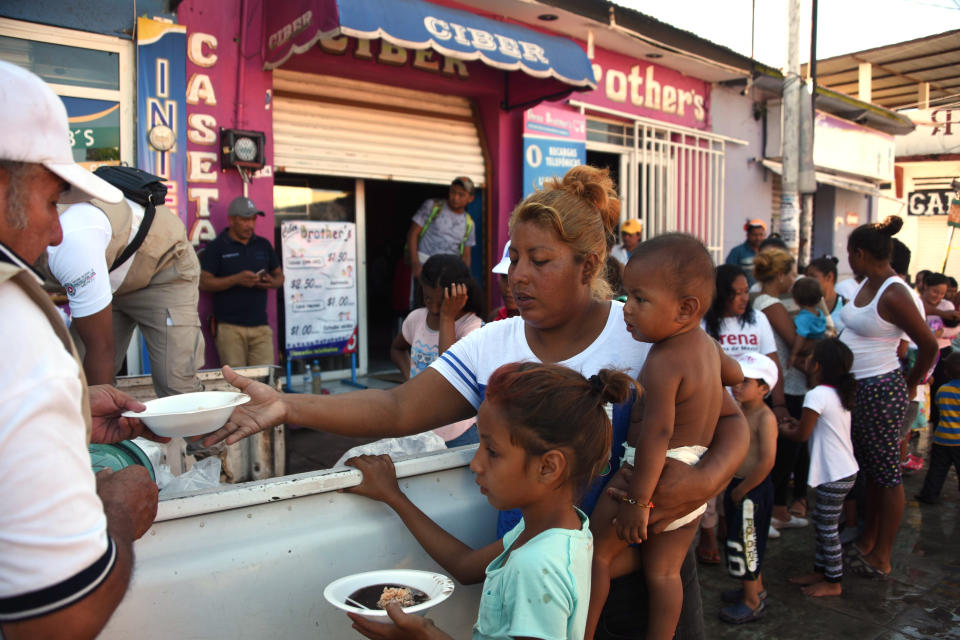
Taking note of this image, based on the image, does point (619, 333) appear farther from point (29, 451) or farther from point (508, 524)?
point (29, 451)

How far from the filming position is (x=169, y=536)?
153cm

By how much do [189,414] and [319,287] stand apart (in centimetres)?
528

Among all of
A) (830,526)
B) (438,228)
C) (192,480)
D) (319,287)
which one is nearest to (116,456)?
(192,480)

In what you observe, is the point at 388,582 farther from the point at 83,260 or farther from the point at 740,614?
the point at 740,614

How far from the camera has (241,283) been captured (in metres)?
5.64

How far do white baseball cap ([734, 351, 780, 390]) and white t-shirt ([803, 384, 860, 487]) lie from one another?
48 centimetres

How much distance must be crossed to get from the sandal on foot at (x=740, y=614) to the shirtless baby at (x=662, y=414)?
1946 millimetres

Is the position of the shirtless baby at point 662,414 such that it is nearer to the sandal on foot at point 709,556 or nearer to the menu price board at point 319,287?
the sandal on foot at point 709,556

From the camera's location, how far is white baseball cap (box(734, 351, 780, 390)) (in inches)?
144

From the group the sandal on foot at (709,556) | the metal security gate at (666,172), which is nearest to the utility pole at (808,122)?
the metal security gate at (666,172)

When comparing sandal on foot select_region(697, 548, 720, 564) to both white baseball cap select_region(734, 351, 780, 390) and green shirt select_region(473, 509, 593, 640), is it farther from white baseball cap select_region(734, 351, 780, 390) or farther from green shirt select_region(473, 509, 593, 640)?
green shirt select_region(473, 509, 593, 640)

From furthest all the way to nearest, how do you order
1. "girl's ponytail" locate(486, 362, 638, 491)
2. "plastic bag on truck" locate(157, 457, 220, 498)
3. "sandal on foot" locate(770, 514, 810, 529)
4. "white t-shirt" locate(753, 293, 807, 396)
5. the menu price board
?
the menu price board, "white t-shirt" locate(753, 293, 807, 396), "sandal on foot" locate(770, 514, 810, 529), "plastic bag on truck" locate(157, 457, 220, 498), "girl's ponytail" locate(486, 362, 638, 491)

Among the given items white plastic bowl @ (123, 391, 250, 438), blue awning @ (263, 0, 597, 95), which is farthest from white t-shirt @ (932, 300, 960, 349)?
white plastic bowl @ (123, 391, 250, 438)

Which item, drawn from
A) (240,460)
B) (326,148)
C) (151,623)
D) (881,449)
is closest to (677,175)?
(326,148)
